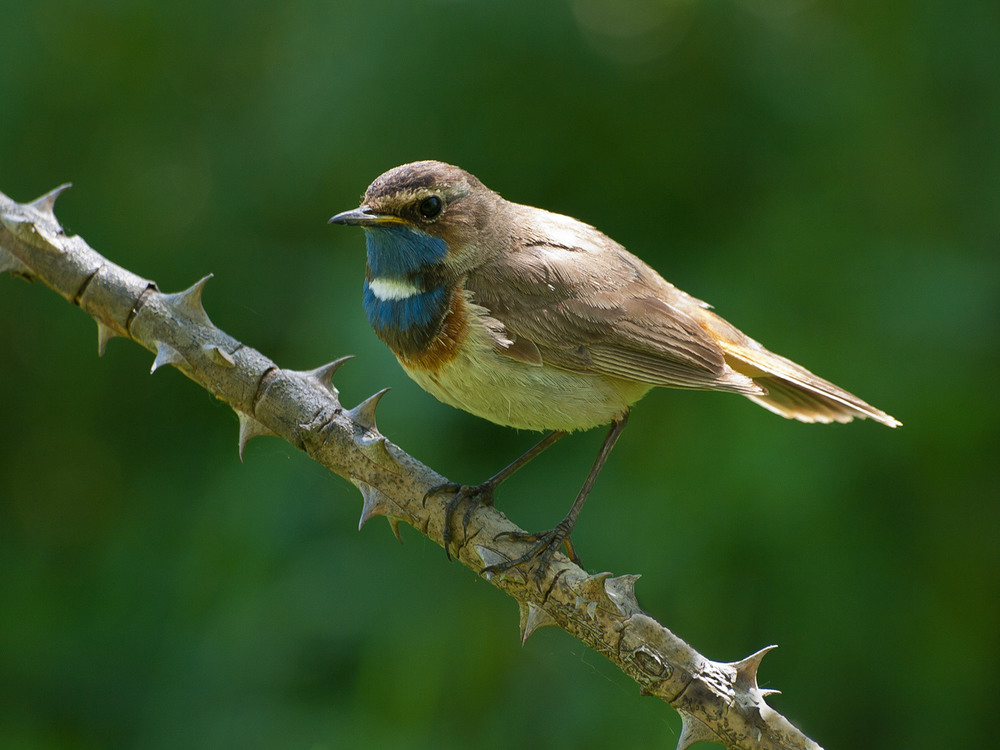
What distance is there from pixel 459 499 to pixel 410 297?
0.68m

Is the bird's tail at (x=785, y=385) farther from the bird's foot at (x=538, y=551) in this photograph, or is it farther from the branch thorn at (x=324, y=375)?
the branch thorn at (x=324, y=375)

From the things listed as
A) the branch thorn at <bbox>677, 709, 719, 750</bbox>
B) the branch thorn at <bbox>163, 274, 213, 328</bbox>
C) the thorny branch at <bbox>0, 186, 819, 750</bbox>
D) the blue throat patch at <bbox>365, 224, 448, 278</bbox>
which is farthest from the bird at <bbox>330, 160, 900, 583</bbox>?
the branch thorn at <bbox>677, 709, 719, 750</bbox>

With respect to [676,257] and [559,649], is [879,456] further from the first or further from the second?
[559,649]

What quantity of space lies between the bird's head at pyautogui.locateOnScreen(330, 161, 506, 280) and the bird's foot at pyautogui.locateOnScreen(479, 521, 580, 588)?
875 mm

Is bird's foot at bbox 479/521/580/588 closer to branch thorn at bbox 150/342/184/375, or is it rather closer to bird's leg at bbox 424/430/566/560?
bird's leg at bbox 424/430/566/560

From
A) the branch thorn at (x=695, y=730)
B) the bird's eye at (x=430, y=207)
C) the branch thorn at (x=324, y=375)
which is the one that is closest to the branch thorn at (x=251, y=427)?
the branch thorn at (x=324, y=375)

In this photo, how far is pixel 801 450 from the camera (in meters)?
3.78

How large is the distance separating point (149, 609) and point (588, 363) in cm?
213

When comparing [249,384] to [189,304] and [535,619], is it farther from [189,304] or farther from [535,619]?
[535,619]

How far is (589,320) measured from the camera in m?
3.14

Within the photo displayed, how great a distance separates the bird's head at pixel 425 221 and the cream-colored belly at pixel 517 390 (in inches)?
12.4

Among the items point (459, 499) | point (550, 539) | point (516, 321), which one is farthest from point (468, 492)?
point (516, 321)

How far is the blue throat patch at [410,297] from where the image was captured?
299cm

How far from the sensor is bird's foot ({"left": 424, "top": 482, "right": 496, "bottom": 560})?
248 centimetres
